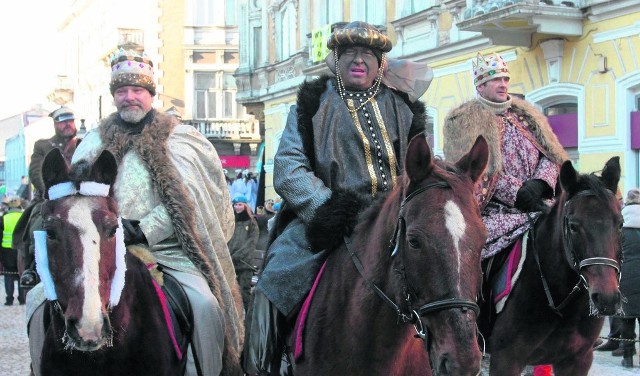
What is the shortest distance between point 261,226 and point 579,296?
1161cm

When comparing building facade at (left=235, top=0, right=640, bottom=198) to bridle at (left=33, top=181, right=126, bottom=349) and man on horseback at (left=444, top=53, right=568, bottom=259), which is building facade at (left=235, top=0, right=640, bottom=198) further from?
bridle at (left=33, top=181, right=126, bottom=349)

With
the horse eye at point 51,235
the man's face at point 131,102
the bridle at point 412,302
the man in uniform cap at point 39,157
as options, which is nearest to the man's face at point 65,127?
the man in uniform cap at point 39,157

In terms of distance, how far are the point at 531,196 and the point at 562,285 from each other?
0.74 metres

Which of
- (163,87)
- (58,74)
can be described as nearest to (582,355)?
(163,87)

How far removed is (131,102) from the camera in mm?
5656

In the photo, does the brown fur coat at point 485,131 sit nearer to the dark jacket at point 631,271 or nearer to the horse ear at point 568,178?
the horse ear at point 568,178

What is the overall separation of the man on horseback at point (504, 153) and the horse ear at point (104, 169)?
289 cm

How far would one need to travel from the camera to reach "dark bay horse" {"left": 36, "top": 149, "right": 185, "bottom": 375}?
4.10 metres

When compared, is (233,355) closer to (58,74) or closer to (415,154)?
(415,154)

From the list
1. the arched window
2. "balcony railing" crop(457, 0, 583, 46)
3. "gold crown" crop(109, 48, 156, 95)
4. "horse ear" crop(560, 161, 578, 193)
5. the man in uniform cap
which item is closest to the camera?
"gold crown" crop(109, 48, 156, 95)

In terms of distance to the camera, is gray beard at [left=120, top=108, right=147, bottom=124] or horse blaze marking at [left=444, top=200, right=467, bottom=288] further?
gray beard at [left=120, top=108, right=147, bottom=124]

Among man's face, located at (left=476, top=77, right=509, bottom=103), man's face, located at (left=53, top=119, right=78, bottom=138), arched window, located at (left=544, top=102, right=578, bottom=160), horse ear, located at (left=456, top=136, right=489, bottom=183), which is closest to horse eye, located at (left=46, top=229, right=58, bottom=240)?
horse ear, located at (left=456, top=136, right=489, bottom=183)

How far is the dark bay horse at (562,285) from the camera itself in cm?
591

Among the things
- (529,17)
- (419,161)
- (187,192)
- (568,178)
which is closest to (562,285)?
(568,178)
